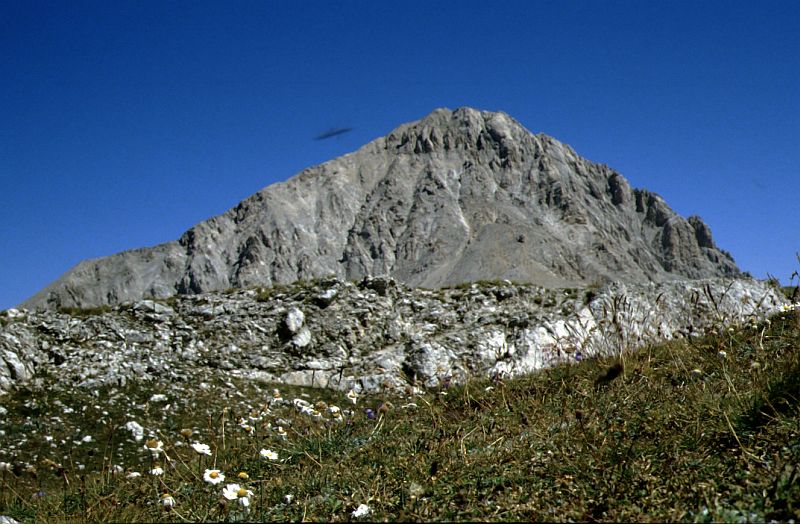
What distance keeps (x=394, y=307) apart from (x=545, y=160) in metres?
182

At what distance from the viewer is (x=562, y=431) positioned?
4.06m

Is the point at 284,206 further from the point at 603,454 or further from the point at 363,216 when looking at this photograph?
the point at 603,454

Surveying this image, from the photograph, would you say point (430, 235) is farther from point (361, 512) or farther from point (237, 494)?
point (361, 512)

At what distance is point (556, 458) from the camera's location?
3492 mm

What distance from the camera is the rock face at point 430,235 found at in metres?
157

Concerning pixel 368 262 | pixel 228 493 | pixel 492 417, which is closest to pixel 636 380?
pixel 492 417

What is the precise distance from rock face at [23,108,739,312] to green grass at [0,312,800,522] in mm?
137555

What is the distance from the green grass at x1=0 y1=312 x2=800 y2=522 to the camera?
9.48ft

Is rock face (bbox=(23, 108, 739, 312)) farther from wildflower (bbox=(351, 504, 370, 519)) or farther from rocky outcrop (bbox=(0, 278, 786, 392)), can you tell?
wildflower (bbox=(351, 504, 370, 519))

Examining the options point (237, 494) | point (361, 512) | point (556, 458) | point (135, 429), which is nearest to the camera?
point (361, 512)

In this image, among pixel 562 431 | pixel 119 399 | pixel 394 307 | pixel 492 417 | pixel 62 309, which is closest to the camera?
pixel 562 431

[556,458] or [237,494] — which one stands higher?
[237,494]

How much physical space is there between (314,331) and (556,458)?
16.7m

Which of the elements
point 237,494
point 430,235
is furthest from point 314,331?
point 430,235
